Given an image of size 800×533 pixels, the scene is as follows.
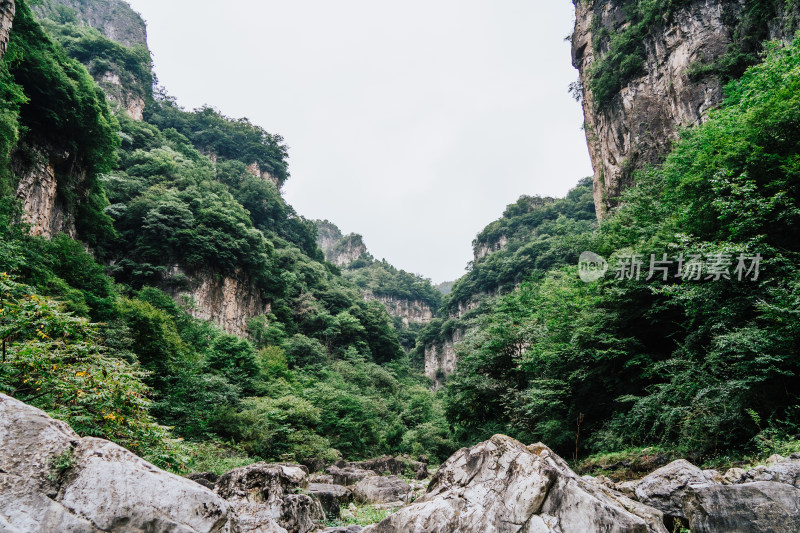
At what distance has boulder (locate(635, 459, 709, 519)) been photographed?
437cm

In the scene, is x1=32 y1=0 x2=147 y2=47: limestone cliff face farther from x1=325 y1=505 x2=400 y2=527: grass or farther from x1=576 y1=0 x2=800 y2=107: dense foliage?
x1=325 y1=505 x2=400 y2=527: grass

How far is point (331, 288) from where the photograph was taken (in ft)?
123

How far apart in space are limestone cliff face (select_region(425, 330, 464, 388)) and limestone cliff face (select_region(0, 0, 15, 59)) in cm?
4479

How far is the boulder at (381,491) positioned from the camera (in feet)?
29.4

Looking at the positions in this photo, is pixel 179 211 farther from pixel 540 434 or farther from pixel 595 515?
pixel 595 515

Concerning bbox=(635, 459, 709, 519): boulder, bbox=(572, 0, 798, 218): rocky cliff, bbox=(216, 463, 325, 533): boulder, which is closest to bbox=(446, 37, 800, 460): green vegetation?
bbox=(635, 459, 709, 519): boulder

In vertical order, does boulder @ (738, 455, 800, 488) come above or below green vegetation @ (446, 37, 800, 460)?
below

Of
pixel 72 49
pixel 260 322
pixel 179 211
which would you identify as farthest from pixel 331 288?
pixel 72 49

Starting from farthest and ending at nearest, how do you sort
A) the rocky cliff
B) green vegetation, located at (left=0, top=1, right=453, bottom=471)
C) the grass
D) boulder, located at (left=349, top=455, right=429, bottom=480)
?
the rocky cliff, boulder, located at (left=349, top=455, right=429, bottom=480), the grass, green vegetation, located at (left=0, top=1, right=453, bottom=471)

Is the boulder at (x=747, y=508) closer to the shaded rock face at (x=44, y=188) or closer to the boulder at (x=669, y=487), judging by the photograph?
the boulder at (x=669, y=487)

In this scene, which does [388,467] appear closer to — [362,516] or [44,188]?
[362,516]

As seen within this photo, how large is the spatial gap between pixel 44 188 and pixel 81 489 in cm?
1724

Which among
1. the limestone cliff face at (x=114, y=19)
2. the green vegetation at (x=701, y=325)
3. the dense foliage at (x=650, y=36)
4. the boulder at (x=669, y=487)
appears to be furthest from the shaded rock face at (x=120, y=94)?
the boulder at (x=669, y=487)

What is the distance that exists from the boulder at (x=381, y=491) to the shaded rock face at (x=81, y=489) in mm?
7079
